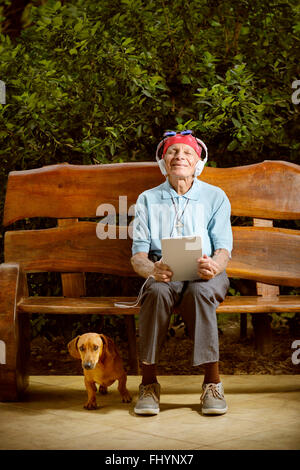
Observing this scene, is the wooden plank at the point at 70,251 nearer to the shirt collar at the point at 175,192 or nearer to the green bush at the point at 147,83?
the shirt collar at the point at 175,192

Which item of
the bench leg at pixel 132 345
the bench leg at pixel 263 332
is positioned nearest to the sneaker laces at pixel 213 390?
the bench leg at pixel 132 345

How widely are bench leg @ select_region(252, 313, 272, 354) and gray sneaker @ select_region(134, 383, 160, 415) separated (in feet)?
5.22

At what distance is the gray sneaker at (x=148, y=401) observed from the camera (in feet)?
15.5

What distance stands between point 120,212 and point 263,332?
4.79 feet

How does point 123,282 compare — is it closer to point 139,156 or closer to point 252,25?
point 139,156

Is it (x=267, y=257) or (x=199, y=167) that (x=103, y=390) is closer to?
(x=267, y=257)

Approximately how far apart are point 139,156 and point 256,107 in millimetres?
1030

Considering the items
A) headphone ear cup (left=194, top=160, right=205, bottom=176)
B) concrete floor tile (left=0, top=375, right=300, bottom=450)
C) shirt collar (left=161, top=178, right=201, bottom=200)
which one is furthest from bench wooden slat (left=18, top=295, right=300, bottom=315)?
headphone ear cup (left=194, top=160, right=205, bottom=176)

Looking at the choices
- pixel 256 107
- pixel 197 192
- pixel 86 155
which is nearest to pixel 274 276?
pixel 197 192

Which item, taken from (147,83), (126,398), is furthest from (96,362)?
(147,83)

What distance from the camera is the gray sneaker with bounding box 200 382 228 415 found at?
4699 mm

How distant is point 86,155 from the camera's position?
613 centimetres

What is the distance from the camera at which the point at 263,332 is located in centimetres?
626

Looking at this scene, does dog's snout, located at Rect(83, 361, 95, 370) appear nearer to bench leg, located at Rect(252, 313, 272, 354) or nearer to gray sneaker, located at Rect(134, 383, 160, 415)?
gray sneaker, located at Rect(134, 383, 160, 415)
